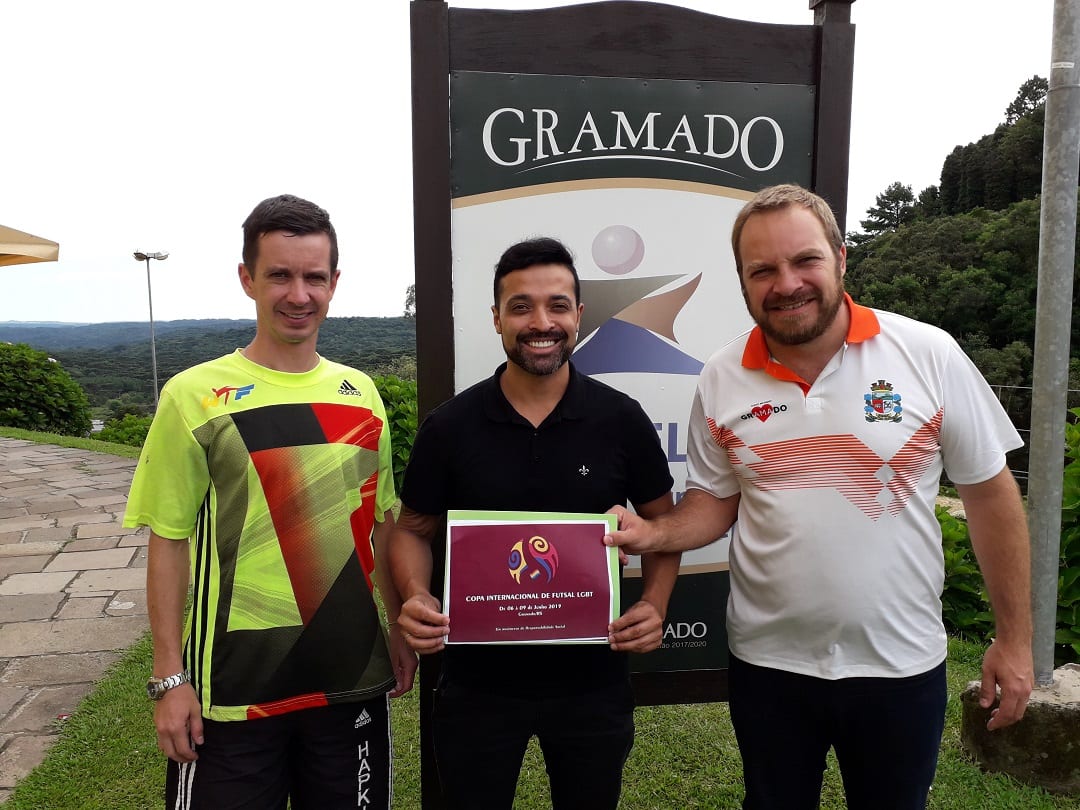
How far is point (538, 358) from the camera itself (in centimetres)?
185

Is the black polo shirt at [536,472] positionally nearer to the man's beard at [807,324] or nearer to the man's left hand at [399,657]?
the man's left hand at [399,657]

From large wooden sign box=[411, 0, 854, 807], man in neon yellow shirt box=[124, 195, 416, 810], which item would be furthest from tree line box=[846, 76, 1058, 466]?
man in neon yellow shirt box=[124, 195, 416, 810]

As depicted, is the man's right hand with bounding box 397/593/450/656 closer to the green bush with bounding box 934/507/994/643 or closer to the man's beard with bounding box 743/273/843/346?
the man's beard with bounding box 743/273/843/346

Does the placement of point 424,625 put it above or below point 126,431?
above

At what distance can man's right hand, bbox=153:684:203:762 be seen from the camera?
5.79 ft

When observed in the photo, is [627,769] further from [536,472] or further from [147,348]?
[147,348]

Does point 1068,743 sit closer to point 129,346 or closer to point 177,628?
point 177,628

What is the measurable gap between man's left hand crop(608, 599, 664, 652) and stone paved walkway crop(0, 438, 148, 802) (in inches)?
110

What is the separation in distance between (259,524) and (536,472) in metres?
0.65

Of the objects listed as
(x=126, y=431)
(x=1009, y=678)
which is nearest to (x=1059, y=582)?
(x=1009, y=678)

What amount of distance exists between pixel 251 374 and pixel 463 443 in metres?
0.52

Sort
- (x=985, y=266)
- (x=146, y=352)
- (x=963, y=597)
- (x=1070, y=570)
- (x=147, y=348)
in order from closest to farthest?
(x=1070, y=570) < (x=963, y=597) < (x=147, y=348) < (x=985, y=266) < (x=146, y=352)

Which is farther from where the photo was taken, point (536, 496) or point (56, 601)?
point (56, 601)

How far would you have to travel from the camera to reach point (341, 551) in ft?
6.15
